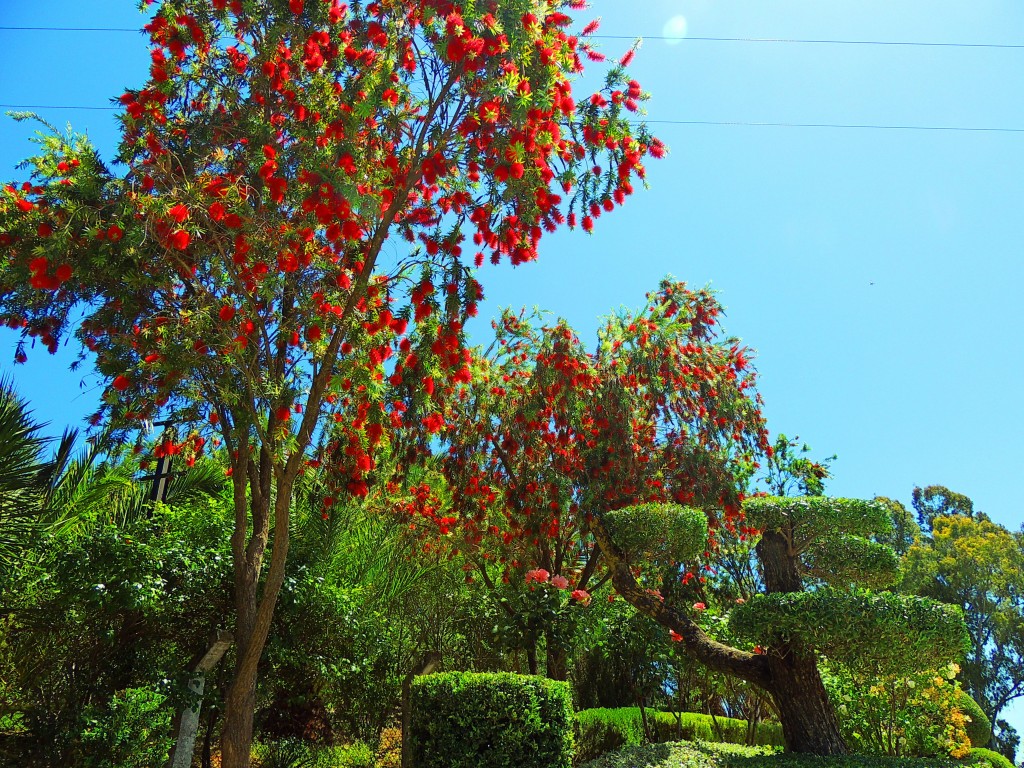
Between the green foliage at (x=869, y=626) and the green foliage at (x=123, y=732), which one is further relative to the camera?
the green foliage at (x=869, y=626)

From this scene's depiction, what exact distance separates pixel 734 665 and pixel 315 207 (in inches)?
216

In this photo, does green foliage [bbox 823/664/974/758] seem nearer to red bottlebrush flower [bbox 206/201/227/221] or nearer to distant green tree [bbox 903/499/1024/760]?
red bottlebrush flower [bbox 206/201/227/221]

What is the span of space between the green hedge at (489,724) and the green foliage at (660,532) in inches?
71.4

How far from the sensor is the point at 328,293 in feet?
16.1

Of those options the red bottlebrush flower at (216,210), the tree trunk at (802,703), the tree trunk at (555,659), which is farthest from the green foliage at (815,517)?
the red bottlebrush flower at (216,210)

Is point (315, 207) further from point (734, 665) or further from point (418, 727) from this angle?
point (734, 665)

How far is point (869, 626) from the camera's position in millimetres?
5613

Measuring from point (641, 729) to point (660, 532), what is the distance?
3.60 meters

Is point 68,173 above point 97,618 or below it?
above

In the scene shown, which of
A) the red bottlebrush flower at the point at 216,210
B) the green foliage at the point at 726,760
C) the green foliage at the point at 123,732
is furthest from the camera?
the green foliage at the point at 726,760

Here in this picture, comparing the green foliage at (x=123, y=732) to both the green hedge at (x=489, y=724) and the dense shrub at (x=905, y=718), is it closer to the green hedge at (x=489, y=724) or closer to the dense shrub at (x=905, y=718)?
the green hedge at (x=489, y=724)

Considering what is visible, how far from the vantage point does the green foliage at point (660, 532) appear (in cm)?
670

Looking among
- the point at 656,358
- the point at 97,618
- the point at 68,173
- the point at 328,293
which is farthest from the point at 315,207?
the point at 656,358

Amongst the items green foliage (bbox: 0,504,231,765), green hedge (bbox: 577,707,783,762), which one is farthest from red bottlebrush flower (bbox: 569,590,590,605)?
green foliage (bbox: 0,504,231,765)
